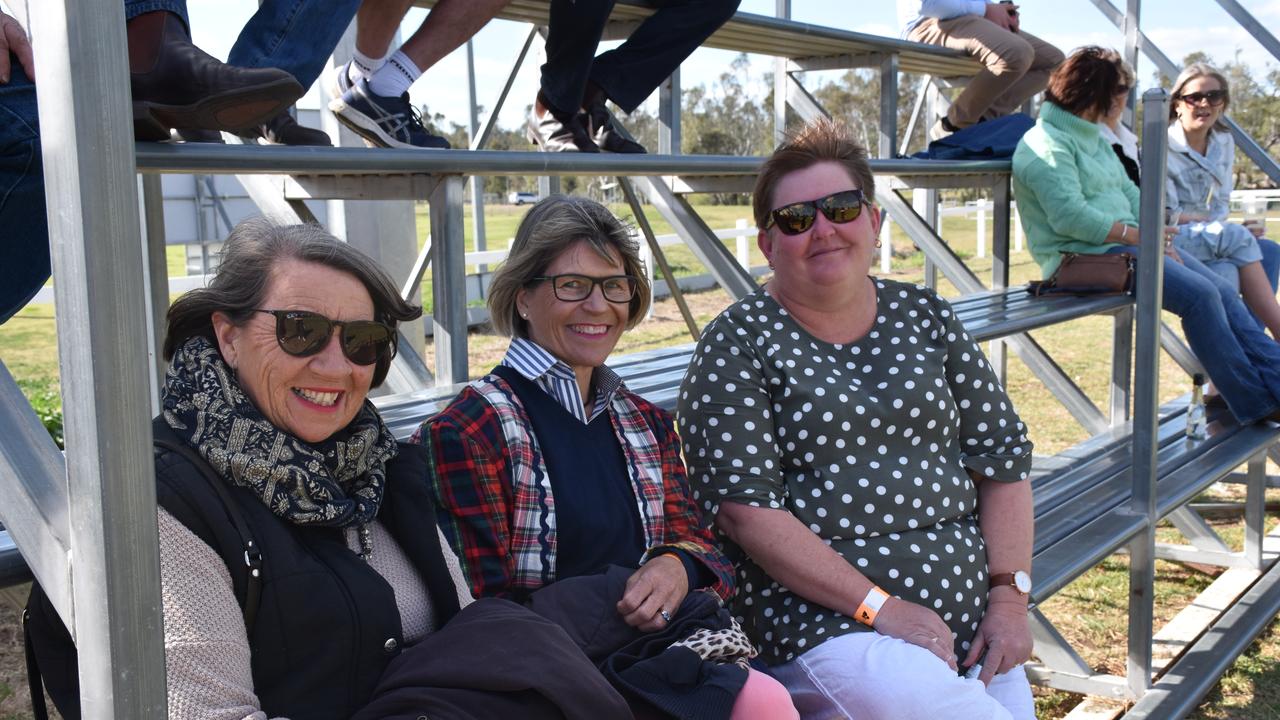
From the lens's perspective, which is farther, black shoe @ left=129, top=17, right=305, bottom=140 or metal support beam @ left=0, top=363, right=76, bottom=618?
black shoe @ left=129, top=17, right=305, bottom=140

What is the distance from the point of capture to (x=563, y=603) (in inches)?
64.4

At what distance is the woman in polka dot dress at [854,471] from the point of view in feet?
6.64

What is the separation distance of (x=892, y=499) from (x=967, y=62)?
3.43 metres

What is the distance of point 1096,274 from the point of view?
3908 mm

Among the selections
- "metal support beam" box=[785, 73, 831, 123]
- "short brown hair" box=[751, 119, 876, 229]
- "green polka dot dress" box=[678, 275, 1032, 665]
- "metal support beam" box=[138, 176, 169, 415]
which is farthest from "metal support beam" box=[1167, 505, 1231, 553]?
"metal support beam" box=[138, 176, 169, 415]

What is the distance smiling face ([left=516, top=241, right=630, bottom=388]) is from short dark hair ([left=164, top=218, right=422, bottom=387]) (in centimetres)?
38

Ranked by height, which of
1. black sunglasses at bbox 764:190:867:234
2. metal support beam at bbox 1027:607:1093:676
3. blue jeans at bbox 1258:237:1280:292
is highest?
black sunglasses at bbox 764:190:867:234

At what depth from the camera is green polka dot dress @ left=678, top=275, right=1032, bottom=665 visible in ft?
6.86

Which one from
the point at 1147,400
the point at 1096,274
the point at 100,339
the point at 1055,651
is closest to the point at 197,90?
the point at 100,339

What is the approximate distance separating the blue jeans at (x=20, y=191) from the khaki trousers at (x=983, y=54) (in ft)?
13.3

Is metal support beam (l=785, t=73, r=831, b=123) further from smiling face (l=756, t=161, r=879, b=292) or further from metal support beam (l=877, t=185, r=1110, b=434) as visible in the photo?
smiling face (l=756, t=161, r=879, b=292)

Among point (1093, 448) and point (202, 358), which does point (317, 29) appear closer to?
point (202, 358)

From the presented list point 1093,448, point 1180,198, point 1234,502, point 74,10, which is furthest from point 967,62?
point 74,10

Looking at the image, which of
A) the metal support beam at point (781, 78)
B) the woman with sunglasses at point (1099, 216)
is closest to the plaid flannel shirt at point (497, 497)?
the woman with sunglasses at point (1099, 216)
